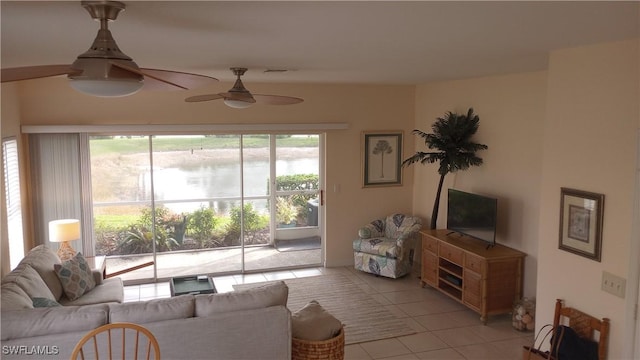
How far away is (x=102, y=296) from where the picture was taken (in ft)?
16.2

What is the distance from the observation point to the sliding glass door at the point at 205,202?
22.2 ft

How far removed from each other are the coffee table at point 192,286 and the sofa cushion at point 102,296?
57 cm

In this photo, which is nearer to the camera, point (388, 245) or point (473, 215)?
point (473, 215)

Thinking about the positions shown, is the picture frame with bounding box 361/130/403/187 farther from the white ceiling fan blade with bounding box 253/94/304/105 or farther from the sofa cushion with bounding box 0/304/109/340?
the sofa cushion with bounding box 0/304/109/340

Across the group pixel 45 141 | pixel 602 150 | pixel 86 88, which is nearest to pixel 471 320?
pixel 602 150

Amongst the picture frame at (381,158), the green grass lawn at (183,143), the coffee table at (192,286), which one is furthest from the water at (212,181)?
the coffee table at (192,286)

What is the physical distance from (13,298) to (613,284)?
13.7ft

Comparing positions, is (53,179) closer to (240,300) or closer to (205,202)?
(205,202)

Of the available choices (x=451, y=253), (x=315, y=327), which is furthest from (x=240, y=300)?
(x=451, y=253)

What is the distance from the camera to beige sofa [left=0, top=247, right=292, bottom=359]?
314cm

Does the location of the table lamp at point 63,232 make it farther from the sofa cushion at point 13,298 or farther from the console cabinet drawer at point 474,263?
the console cabinet drawer at point 474,263

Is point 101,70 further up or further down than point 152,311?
further up

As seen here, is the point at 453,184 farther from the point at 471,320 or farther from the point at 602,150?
the point at 602,150

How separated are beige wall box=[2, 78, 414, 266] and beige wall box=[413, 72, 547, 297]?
45.1 inches
